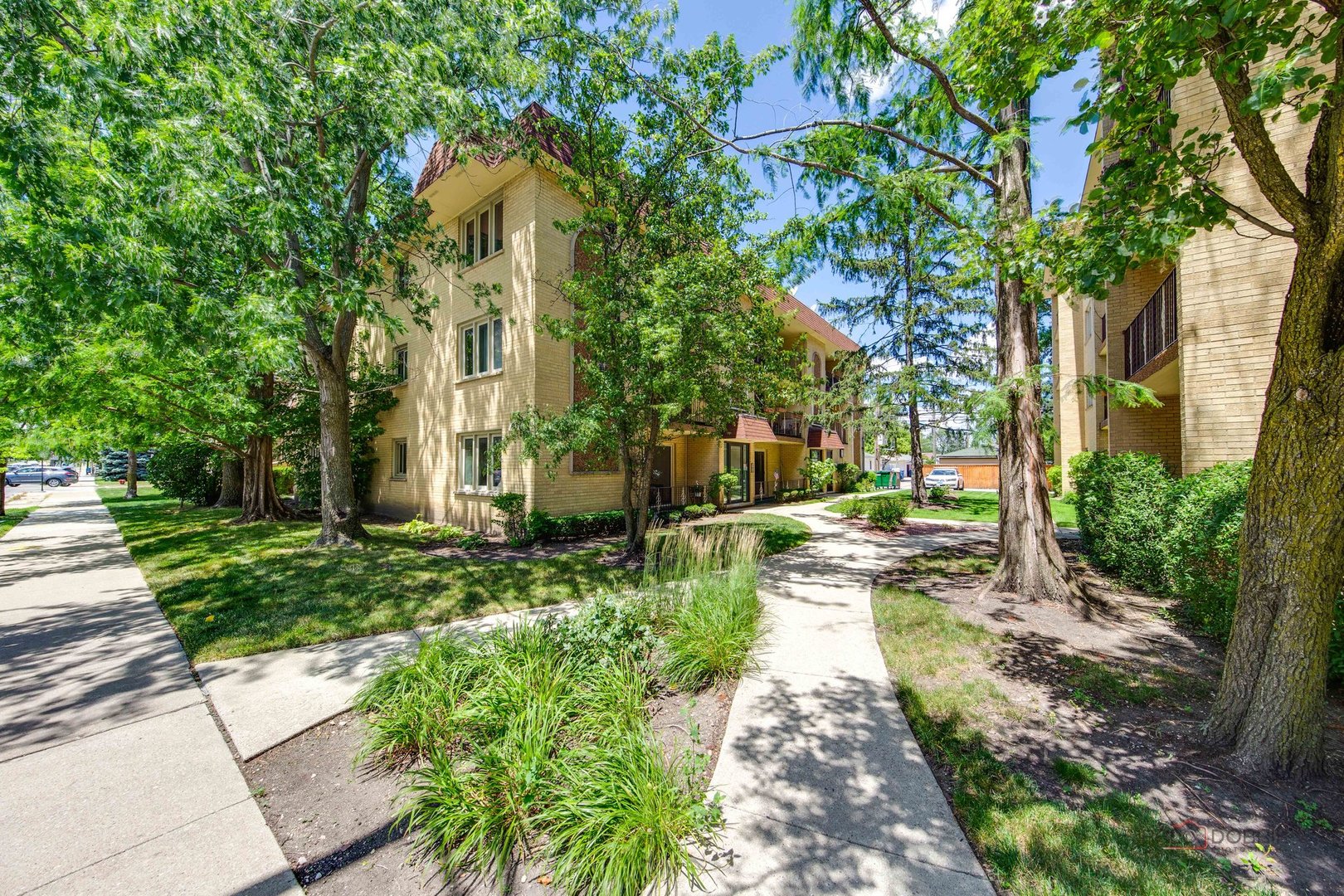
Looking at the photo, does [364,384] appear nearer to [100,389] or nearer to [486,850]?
[100,389]

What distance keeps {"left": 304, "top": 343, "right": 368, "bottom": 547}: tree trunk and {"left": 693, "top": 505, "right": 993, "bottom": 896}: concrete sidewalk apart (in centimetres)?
996

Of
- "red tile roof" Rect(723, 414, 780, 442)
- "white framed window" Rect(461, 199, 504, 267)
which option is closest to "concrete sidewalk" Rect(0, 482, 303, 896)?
"white framed window" Rect(461, 199, 504, 267)

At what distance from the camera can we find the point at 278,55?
24.7ft

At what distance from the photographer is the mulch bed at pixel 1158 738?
2498 millimetres

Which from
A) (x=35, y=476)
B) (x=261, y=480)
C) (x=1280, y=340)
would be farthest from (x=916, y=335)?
(x=35, y=476)

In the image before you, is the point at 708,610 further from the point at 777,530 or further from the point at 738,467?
the point at 738,467

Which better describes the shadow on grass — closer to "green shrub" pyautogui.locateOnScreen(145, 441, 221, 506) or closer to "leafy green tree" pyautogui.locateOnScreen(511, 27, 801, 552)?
"leafy green tree" pyautogui.locateOnScreen(511, 27, 801, 552)

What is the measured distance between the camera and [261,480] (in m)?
15.1

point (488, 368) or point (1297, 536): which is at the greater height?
point (488, 368)

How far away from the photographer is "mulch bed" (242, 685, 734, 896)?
236 centimetres

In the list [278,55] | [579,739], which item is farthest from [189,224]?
[579,739]

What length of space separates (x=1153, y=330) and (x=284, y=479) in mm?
25771

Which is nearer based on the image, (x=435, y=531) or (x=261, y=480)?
(x=435, y=531)

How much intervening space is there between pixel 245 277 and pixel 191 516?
1261 cm
